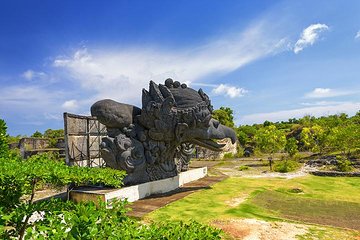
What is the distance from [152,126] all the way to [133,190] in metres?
2.79

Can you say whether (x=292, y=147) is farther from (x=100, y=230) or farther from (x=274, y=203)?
(x=100, y=230)

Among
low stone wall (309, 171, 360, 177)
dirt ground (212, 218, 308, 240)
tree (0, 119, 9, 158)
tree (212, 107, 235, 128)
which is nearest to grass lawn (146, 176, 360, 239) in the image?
dirt ground (212, 218, 308, 240)

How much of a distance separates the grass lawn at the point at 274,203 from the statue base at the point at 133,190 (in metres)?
1.47

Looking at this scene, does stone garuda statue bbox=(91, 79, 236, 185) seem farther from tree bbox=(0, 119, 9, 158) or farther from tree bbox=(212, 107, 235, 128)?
tree bbox=(212, 107, 235, 128)

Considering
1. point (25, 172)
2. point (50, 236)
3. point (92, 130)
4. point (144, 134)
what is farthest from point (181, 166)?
point (50, 236)

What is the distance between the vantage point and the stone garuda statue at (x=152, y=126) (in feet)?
39.3

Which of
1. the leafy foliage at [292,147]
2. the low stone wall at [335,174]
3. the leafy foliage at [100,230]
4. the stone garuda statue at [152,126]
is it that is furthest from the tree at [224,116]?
the leafy foliage at [100,230]

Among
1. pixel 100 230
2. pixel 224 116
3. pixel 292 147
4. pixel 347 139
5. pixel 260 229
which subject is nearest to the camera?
pixel 100 230

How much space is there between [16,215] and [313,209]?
9937 millimetres

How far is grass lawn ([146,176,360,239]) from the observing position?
31.3 feet

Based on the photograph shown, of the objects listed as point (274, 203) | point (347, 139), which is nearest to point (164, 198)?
point (274, 203)

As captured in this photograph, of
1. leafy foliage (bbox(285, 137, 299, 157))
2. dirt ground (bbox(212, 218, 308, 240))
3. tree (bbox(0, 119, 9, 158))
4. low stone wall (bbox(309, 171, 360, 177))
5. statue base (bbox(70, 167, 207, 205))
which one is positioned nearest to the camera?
dirt ground (bbox(212, 218, 308, 240))

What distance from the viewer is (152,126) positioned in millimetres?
12633

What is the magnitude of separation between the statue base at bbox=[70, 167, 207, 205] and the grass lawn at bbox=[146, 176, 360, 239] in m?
1.47
